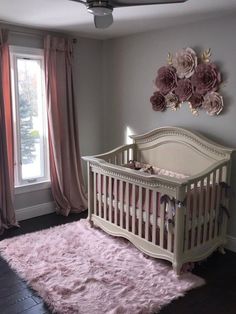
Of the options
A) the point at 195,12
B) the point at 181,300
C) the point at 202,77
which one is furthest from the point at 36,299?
the point at 195,12

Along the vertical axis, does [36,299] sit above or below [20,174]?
below

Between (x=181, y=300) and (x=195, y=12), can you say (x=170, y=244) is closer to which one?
(x=181, y=300)

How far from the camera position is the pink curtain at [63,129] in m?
3.89

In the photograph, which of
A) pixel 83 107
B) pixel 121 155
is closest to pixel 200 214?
pixel 121 155

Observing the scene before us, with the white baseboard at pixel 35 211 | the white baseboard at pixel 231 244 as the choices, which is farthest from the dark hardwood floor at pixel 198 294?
the white baseboard at pixel 35 211

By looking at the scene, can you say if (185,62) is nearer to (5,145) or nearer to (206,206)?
(206,206)

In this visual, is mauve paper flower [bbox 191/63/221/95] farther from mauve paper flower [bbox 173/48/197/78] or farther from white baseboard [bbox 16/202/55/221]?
white baseboard [bbox 16/202/55/221]

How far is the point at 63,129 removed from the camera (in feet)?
13.3

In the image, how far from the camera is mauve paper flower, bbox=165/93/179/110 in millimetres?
3516

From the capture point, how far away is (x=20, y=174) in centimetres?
392

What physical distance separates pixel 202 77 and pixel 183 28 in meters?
0.64

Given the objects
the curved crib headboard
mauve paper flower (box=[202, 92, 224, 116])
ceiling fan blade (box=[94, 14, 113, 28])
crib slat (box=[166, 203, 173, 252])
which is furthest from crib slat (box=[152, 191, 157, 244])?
ceiling fan blade (box=[94, 14, 113, 28])

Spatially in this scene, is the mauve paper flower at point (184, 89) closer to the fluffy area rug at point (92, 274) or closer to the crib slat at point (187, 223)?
the crib slat at point (187, 223)

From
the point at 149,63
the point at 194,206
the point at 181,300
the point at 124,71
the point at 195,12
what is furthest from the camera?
the point at 124,71
